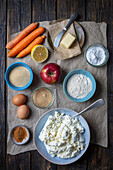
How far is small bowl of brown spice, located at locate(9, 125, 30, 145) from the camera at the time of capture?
61.3 inches

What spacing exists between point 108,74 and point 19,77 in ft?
2.52

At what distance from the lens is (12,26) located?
166cm

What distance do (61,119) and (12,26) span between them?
928 mm

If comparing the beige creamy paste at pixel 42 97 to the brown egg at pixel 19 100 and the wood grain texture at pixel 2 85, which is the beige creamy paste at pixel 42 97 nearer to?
the brown egg at pixel 19 100

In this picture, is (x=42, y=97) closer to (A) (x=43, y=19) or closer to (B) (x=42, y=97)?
(B) (x=42, y=97)

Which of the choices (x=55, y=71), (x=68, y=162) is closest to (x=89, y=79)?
(x=55, y=71)

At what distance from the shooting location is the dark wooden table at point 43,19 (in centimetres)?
159

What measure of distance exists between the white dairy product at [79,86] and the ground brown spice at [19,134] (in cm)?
51

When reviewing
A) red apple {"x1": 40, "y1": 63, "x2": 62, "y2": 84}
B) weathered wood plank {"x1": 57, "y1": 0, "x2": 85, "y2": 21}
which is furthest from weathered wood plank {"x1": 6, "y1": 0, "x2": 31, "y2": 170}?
red apple {"x1": 40, "y1": 63, "x2": 62, "y2": 84}

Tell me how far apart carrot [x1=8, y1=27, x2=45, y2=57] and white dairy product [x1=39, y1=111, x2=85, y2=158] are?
637 millimetres

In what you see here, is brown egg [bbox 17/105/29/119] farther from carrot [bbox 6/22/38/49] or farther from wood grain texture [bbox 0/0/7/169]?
carrot [bbox 6/22/38/49]

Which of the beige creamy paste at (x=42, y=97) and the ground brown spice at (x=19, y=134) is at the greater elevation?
the beige creamy paste at (x=42, y=97)

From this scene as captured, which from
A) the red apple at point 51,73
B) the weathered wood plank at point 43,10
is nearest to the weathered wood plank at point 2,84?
the weathered wood plank at point 43,10

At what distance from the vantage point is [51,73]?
4.98 ft
